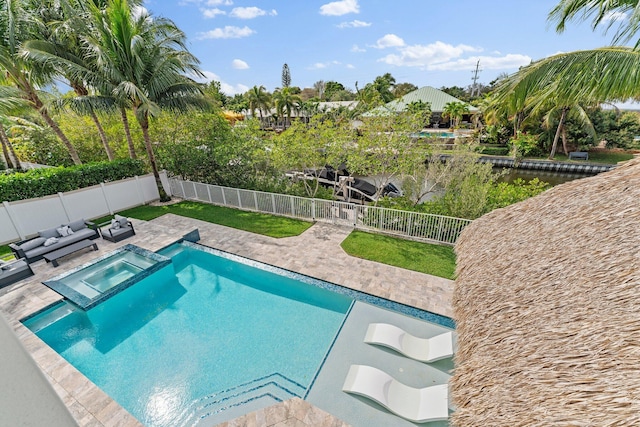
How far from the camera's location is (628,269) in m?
3.02

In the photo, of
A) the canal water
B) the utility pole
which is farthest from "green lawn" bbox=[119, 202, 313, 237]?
the utility pole

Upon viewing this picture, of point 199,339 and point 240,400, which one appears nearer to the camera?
point 240,400

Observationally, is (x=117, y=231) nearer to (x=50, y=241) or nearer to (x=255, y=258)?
(x=50, y=241)

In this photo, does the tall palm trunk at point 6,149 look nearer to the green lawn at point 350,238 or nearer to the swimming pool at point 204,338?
the green lawn at point 350,238

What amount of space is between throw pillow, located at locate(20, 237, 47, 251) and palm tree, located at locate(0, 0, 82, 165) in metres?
6.30

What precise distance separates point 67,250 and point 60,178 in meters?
4.45

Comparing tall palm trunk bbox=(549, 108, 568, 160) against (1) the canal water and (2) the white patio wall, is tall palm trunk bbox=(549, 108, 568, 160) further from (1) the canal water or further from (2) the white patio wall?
(2) the white patio wall

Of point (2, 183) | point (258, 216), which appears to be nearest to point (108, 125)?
point (2, 183)

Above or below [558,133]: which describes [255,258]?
below

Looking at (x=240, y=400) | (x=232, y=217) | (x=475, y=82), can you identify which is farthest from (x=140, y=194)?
(x=475, y=82)

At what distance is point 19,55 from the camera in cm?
1019

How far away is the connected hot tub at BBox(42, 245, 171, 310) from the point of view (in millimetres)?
7613

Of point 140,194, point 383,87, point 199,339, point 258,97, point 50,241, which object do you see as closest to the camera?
point 199,339

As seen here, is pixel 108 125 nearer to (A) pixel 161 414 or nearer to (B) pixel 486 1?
(A) pixel 161 414
